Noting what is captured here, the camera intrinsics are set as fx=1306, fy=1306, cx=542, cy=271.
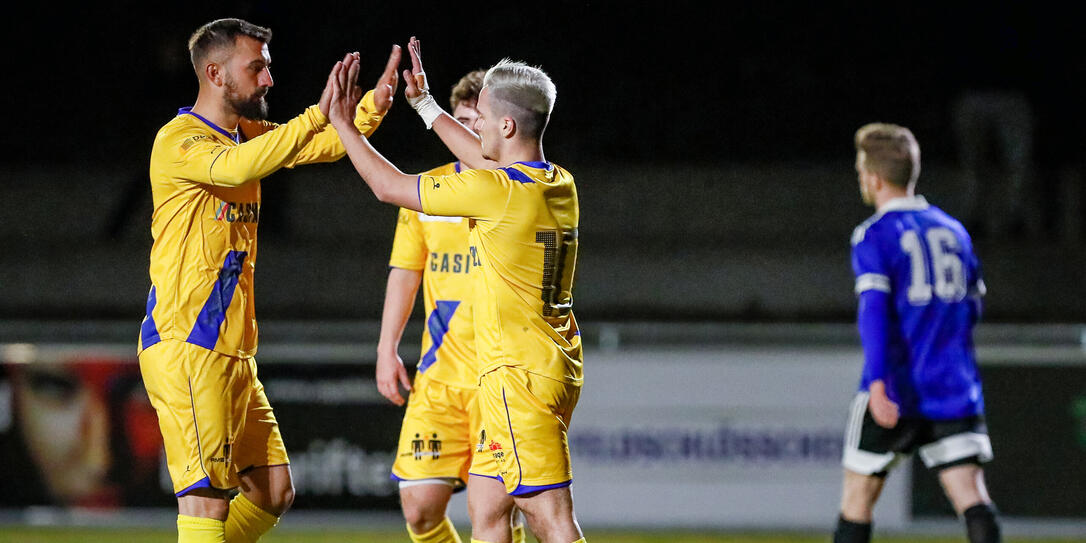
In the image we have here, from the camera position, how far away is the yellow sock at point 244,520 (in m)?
4.55

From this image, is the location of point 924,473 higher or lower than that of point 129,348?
lower

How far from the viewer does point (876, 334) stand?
183 inches

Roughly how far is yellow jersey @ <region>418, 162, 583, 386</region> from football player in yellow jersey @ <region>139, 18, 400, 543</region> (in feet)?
1.76

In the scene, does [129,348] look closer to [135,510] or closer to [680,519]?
[135,510]

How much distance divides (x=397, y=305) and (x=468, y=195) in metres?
1.26

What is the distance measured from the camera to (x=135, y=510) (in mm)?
7309

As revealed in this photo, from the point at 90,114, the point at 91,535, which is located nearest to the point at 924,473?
the point at 91,535

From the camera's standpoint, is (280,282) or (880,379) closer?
(880,379)

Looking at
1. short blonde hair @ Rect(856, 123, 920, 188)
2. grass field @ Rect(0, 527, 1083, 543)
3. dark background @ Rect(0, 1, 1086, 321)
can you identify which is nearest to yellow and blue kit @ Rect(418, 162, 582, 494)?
short blonde hair @ Rect(856, 123, 920, 188)

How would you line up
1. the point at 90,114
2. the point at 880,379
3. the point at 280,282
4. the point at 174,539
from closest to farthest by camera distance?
the point at 880,379 < the point at 174,539 < the point at 280,282 < the point at 90,114

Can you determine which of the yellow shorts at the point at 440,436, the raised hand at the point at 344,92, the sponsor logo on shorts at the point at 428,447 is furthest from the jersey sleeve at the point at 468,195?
the sponsor logo on shorts at the point at 428,447

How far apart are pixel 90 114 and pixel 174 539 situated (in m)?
5.29

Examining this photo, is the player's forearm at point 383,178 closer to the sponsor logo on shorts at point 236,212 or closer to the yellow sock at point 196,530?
the sponsor logo on shorts at point 236,212

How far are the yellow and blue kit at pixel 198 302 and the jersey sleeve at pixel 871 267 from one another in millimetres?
1811
